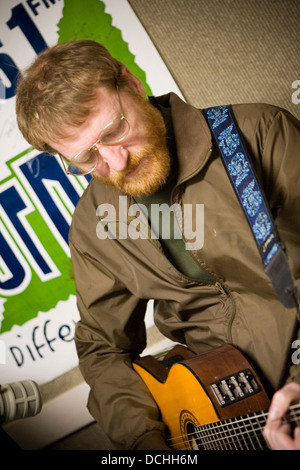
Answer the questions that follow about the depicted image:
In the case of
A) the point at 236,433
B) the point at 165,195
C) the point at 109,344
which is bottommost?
the point at 236,433

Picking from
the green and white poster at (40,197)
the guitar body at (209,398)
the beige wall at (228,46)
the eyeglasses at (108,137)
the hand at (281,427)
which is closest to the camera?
the hand at (281,427)

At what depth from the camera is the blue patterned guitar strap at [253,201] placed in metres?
1.01

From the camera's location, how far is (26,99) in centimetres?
144

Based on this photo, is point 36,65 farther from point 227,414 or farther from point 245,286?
point 227,414

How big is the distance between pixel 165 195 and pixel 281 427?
0.79 meters

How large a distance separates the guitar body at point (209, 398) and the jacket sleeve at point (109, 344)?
0.31 feet

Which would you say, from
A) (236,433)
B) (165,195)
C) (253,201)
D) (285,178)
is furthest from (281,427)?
(165,195)

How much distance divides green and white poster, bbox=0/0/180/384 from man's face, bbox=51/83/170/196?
0.68 meters

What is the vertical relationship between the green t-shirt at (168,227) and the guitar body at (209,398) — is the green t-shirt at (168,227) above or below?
above

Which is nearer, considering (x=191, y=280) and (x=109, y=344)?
(x=191, y=280)

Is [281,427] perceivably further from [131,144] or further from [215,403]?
[131,144]

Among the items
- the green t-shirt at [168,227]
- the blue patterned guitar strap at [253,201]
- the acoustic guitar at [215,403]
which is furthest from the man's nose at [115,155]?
the acoustic guitar at [215,403]

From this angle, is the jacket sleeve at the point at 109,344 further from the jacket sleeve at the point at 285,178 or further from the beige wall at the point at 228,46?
the beige wall at the point at 228,46

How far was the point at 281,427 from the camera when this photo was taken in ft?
3.05
